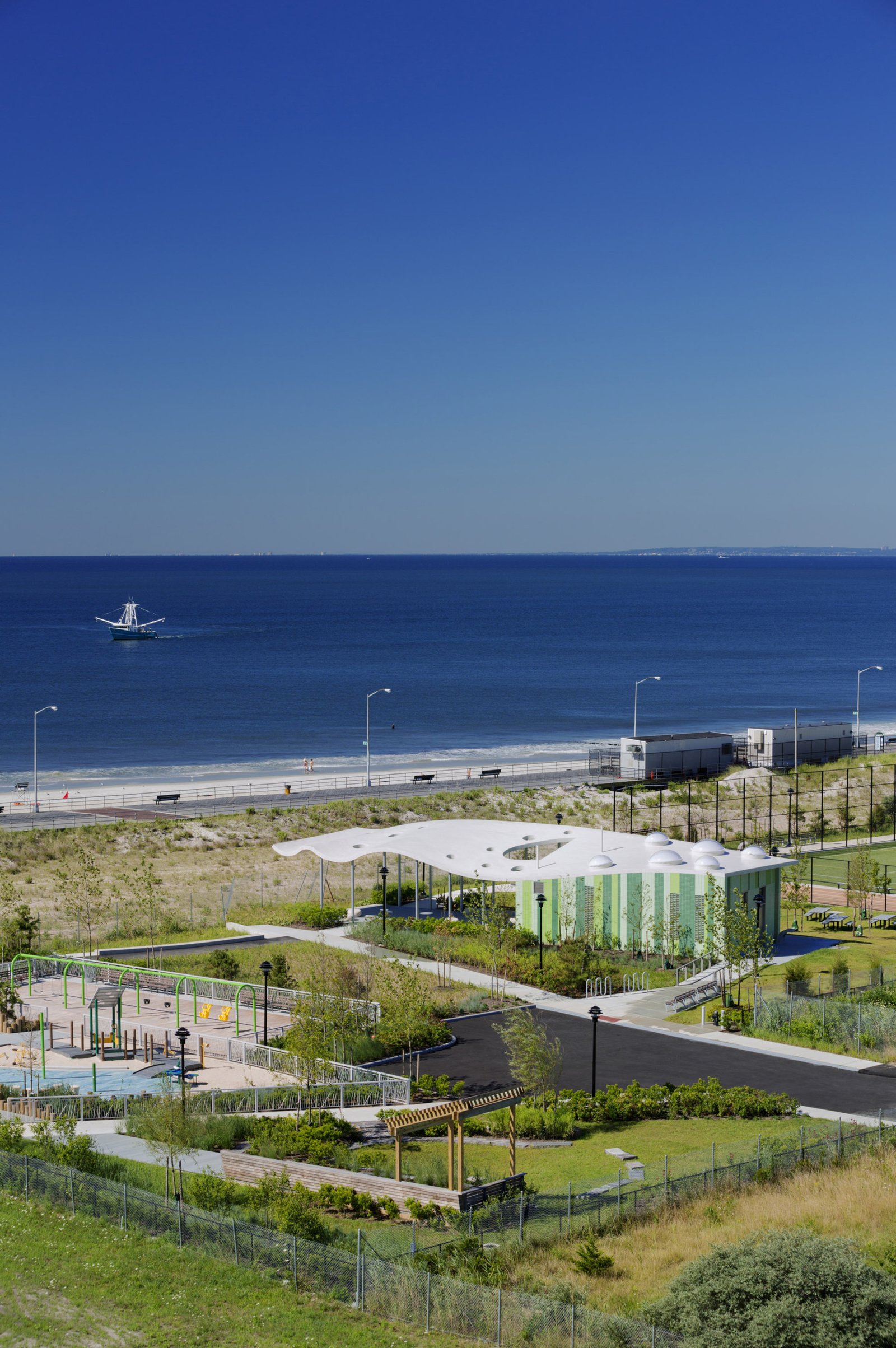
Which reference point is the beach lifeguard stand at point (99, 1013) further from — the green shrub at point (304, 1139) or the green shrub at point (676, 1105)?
the green shrub at point (676, 1105)

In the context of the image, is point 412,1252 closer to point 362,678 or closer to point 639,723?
point 639,723

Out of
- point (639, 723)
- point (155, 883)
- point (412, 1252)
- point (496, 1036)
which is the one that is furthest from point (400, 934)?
point (639, 723)

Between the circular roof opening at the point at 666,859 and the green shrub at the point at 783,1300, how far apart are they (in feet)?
90.4

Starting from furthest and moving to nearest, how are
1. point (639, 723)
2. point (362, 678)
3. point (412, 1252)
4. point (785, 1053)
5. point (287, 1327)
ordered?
point (362, 678) < point (639, 723) < point (785, 1053) < point (412, 1252) < point (287, 1327)

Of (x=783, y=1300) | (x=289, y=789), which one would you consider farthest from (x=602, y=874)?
(x=289, y=789)

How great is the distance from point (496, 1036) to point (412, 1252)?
15.6 metres

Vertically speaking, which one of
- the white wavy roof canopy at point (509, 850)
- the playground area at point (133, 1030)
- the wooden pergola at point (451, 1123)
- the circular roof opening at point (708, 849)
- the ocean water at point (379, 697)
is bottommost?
the playground area at point (133, 1030)

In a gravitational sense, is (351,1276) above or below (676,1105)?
above

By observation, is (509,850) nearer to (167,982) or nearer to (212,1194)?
(167,982)

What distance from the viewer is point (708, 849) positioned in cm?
4650

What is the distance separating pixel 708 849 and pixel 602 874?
3.80 meters

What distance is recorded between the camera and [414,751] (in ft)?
361

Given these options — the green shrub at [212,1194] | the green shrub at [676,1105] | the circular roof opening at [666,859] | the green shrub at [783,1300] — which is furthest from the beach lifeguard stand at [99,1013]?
the green shrub at [783,1300]

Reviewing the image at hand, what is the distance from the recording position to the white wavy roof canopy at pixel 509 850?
46625 mm
